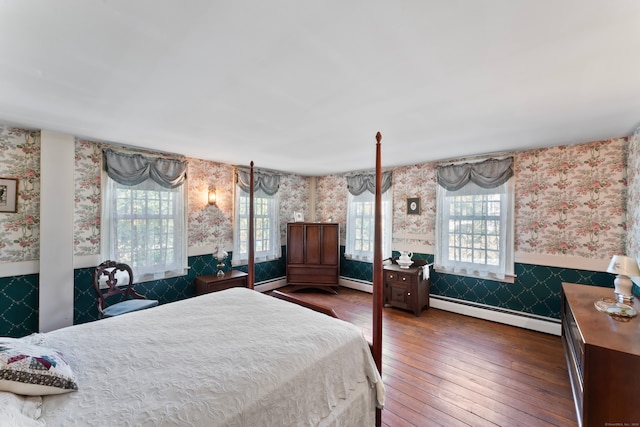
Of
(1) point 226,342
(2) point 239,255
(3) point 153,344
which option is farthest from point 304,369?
(2) point 239,255

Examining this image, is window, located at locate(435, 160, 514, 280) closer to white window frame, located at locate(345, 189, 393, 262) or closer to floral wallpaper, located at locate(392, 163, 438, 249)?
floral wallpaper, located at locate(392, 163, 438, 249)

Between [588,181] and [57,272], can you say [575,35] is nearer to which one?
[588,181]

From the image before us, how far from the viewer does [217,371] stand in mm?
1280

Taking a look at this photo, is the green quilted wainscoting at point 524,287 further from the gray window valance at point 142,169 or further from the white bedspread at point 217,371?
the gray window valance at point 142,169

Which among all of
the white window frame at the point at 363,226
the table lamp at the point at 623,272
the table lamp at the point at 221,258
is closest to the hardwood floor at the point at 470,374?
the table lamp at the point at 623,272

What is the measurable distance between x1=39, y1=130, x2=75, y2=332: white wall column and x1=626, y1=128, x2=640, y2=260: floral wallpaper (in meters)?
5.69

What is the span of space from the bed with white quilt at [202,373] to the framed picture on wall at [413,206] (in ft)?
9.70

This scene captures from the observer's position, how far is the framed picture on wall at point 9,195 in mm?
2535

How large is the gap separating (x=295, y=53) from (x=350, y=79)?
0.42 meters

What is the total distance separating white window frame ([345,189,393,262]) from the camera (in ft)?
15.5

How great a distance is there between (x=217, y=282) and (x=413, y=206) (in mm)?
3323

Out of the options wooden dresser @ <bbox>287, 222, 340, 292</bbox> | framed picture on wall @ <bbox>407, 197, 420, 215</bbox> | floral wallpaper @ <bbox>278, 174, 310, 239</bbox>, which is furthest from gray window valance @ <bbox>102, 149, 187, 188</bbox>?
framed picture on wall @ <bbox>407, 197, 420, 215</bbox>

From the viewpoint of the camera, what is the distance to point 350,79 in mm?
1644

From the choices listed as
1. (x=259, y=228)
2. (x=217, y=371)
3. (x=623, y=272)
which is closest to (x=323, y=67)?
(x=217, y=371)
